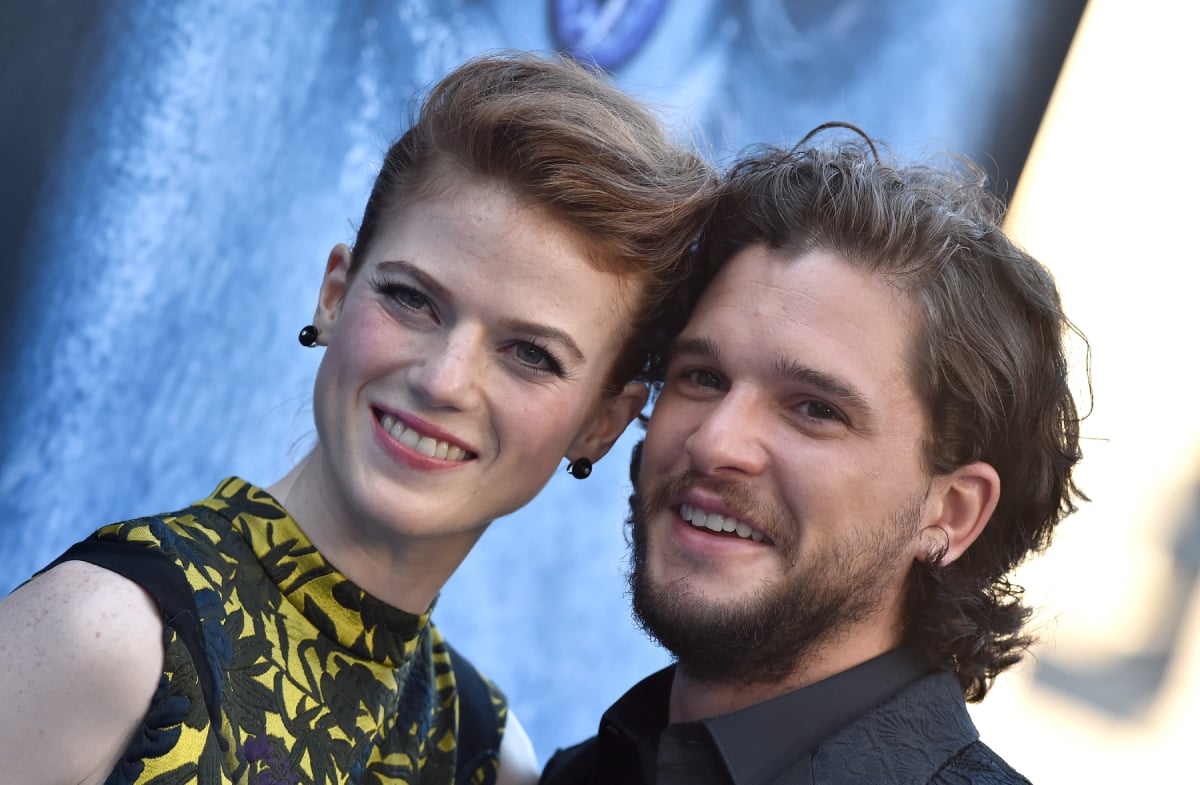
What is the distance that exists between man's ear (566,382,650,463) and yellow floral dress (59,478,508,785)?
43cm

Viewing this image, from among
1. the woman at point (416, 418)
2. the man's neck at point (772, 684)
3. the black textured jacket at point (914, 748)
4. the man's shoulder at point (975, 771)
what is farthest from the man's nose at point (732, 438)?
the man's shoulder at point (975, 771)

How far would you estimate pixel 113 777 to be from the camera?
69.8 inches

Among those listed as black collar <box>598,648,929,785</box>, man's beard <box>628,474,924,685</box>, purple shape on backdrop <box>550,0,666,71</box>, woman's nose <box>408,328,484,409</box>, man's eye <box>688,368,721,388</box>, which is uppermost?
purple shape on backdrop <box>550,0,666,71</box>

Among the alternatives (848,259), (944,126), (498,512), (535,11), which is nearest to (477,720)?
(498,512)

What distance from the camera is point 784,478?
2.29 meters

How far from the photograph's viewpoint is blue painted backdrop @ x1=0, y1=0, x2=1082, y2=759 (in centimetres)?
276

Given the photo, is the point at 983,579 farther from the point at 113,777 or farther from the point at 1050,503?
the point at 113,777

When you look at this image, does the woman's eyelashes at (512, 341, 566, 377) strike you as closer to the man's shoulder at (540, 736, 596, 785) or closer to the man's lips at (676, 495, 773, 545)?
the man's lips at (676, 495, 773, 545)

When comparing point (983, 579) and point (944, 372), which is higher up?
point (944, 372)

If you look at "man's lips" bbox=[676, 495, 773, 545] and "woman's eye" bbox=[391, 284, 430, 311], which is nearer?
"woman's eye" bbox=[391, 284, 430, 311]

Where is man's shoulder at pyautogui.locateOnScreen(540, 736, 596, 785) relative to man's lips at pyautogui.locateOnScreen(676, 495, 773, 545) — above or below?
below

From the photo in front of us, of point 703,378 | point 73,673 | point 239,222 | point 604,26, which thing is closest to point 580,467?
point 703,378

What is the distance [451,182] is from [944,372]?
0.97m

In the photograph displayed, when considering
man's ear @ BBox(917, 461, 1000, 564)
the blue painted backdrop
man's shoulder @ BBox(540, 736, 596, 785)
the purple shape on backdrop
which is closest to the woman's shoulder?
the blue painted backdrop
